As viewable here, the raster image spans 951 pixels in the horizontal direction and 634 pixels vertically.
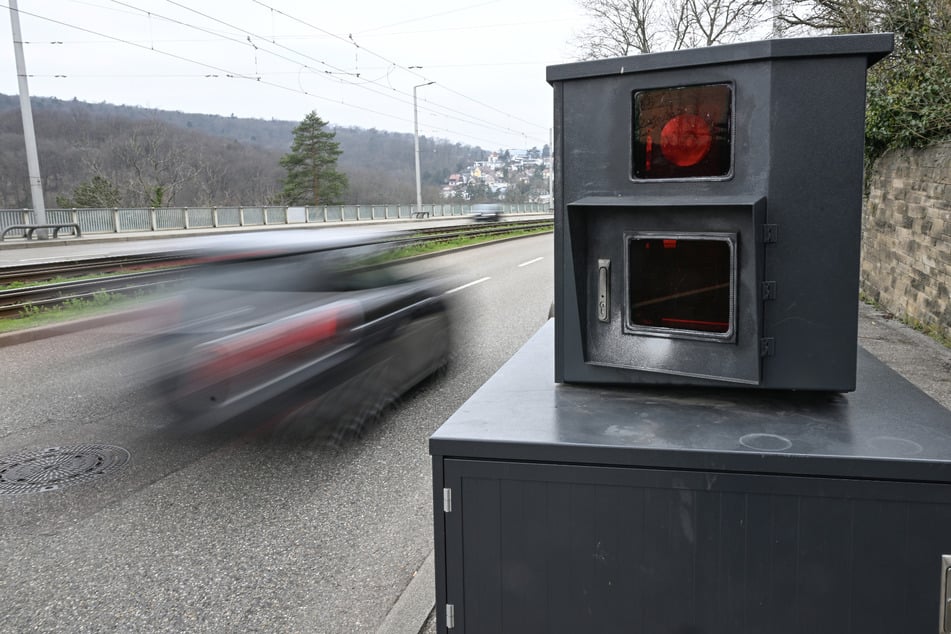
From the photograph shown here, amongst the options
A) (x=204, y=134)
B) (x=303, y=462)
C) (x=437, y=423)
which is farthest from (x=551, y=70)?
Result: (x=204, y=134)

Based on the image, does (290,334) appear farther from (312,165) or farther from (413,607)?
(312,165)

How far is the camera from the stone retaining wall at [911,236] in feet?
28.2

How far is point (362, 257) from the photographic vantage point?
678 centimetres

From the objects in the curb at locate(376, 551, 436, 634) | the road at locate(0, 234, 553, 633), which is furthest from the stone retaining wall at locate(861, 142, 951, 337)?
the curb at locate(376, 551, 436, 634)

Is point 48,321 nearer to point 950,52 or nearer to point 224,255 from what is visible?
point 224,255

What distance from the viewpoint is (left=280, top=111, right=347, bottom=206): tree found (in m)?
65.2

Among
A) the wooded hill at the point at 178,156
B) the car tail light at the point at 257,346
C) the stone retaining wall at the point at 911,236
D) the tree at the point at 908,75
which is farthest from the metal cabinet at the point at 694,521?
the wooded hill at the point at 178,156

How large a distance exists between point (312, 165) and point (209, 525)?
64.4 metres

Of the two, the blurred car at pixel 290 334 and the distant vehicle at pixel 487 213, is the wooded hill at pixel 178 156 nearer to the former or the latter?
the distant vehicle at pixel 487 213

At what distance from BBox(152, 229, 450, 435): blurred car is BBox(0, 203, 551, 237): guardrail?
A: 27.2 meters

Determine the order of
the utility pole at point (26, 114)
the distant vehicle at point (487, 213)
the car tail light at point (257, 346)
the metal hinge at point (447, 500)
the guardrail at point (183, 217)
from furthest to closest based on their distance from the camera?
the distant vehicle at point (487, 213), the guardrail at point (183, 217), the utility pole at point (26, 114), the car tail light at point (257, 346), the metal hinge at point (447, 500)

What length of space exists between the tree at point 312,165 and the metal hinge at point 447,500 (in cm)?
6587

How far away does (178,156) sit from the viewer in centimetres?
6172

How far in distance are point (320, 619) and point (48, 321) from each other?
971 centimetres
